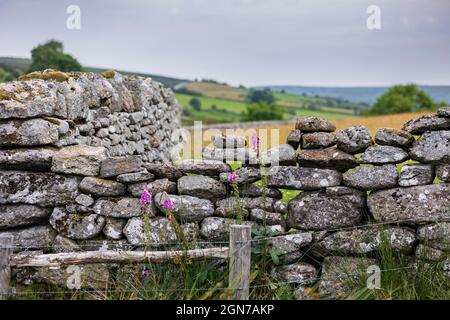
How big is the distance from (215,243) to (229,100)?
149 feet

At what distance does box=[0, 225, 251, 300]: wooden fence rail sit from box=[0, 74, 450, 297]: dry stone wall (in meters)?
0.46

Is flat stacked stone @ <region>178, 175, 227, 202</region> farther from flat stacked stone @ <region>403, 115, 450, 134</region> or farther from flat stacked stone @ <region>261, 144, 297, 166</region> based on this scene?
flat stacked stone @ <region>403, 115, 450, 134</region>

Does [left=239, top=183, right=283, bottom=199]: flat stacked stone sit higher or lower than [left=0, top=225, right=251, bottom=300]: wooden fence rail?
higher

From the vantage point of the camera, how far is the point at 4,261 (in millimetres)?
5457

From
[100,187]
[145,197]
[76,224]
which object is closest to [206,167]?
[145,197]

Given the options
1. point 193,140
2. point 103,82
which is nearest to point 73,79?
point 103,82

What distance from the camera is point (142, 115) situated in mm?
11383

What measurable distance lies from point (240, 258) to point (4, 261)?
7.37ft

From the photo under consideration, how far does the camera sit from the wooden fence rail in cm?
525

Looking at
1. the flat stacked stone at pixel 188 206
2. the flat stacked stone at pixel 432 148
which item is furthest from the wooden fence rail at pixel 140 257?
the flat stacked stone at pixel 432 148

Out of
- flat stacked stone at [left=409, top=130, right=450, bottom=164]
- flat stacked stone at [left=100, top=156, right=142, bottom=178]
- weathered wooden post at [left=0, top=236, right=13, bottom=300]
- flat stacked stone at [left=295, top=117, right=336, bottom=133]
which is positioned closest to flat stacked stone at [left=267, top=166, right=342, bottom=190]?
flat stacked stone at [left=295, top=117, right=336, bottom=133]
